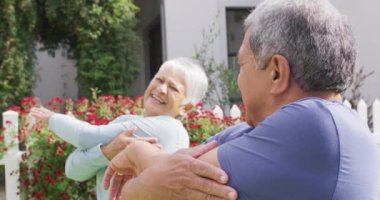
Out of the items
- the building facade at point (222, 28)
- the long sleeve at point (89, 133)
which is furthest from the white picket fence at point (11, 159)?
the building facade at point (222, 28)

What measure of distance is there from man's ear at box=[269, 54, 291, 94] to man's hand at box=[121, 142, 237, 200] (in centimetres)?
22

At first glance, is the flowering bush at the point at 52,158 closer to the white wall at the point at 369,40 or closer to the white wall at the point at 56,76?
the white wall at the point at 369,40

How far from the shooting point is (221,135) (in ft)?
5.28

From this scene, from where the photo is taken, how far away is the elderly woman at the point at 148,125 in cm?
210

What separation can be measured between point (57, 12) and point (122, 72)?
151cm

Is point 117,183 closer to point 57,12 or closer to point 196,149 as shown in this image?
point 196,149

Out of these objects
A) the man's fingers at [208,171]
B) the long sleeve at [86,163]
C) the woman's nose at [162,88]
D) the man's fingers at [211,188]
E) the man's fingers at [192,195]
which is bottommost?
the long sleeve at [86,163]

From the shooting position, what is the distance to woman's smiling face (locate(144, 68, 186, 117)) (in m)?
2.28

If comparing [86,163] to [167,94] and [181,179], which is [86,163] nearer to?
[167,94]

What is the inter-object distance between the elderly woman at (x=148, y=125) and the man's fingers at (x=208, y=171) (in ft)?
2.67

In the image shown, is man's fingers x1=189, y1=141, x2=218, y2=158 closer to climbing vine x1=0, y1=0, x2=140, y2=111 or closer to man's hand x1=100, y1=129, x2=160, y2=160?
man's hand x1=100, y1=129, x2=160, y2=160

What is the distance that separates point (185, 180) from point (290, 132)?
0.91 feet

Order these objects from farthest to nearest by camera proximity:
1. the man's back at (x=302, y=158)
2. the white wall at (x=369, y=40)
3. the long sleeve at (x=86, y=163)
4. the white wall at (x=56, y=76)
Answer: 1. the white wall at (x=56, y=76)
2. the white wall at (x=369, y=40)
3. the long sleeve at (x=86, y=163)
4. the man's back at (x=302, y=158)

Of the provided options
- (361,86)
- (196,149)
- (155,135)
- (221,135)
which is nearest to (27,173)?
(155,135)
